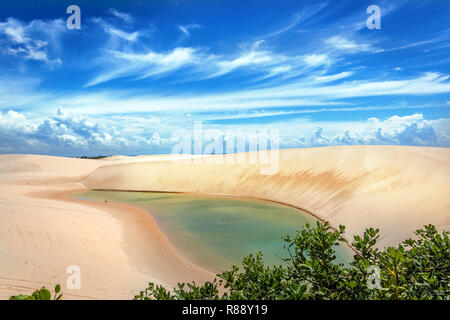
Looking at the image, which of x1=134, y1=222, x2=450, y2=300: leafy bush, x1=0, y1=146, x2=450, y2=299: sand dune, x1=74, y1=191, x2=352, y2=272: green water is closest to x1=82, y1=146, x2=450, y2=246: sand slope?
x1=0, y1=146, x2=450, y2=299: sand dune

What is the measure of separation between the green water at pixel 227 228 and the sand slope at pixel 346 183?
7.83 ft

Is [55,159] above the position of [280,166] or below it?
above

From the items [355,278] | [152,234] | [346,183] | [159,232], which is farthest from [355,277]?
[346,183]

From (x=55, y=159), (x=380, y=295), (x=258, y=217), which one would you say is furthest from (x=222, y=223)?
(x=55, y=159)

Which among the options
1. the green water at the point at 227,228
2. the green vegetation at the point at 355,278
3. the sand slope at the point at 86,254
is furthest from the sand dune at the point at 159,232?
the green vegetation at the point at 355,278

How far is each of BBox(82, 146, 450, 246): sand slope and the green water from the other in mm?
2386

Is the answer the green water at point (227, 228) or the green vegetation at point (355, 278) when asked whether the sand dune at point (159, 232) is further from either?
the green vegetation at point (355, 278)

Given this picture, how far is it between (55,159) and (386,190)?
6968cm

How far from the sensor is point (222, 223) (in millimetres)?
15305

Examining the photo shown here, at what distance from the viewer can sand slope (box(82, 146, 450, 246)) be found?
12227 mm

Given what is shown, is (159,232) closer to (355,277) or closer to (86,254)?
(86,254)

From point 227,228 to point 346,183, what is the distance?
10.9 metres
